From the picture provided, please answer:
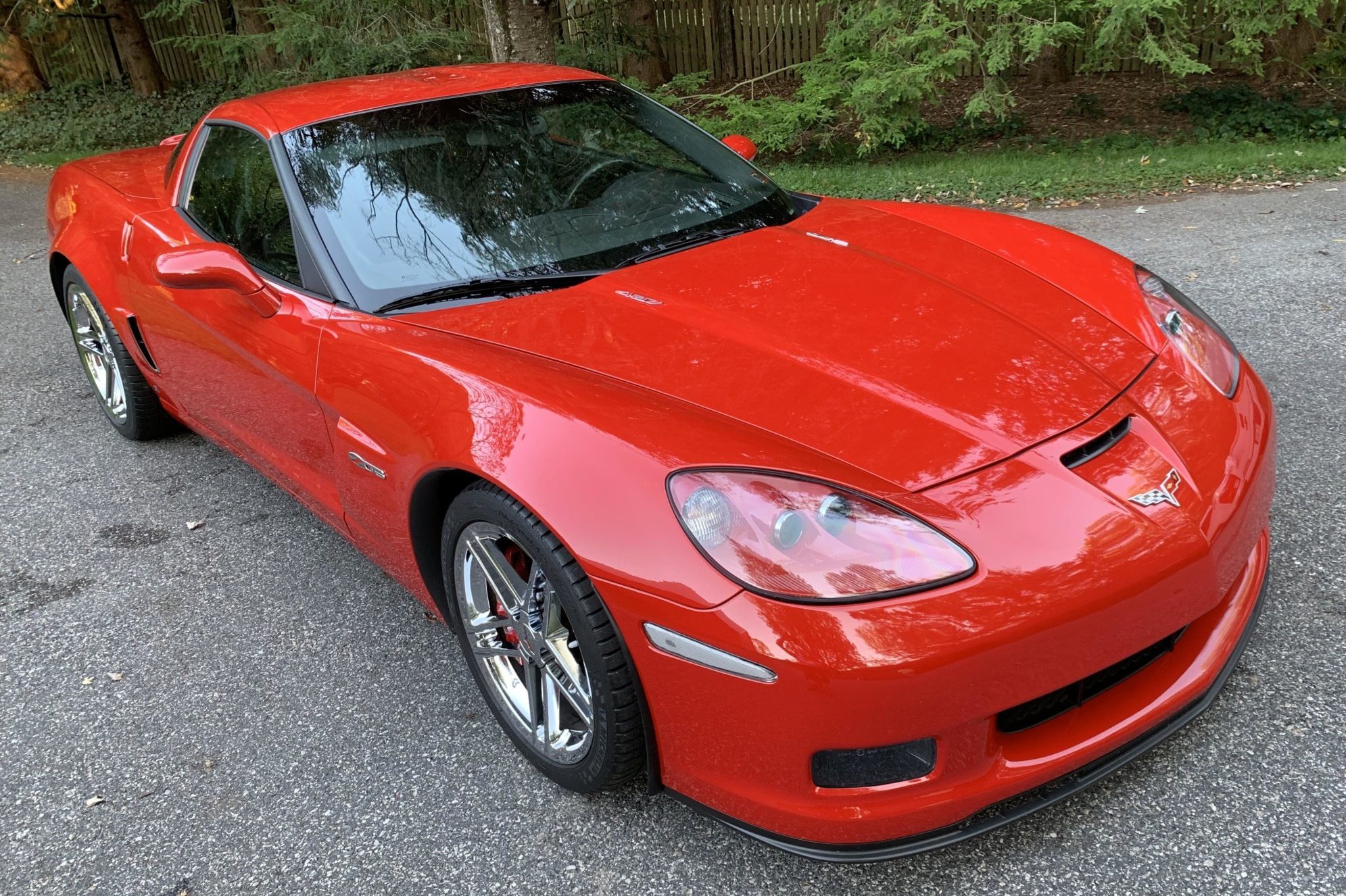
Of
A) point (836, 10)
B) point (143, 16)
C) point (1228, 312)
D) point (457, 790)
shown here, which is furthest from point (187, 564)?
point (143, 16)

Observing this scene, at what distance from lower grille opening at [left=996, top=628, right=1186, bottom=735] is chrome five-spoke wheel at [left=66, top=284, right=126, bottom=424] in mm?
3736

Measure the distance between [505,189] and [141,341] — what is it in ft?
5.95

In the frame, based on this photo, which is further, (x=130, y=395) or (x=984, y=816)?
(x=130, y=395)

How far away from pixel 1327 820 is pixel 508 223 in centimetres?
229

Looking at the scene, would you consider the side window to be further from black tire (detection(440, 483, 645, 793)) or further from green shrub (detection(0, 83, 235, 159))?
green shrub (detection(0, 83, 235, 159))

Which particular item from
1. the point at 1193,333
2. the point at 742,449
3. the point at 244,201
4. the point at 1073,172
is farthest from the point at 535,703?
the point at 1073,172

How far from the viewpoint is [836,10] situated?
8.42 m

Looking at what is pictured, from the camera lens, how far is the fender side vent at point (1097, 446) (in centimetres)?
182

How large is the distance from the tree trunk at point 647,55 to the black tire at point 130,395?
759 centimetres

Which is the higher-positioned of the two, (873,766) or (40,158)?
(40,158)

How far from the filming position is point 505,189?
2.79 m

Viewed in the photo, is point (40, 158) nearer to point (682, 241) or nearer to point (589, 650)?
point (682, 241)

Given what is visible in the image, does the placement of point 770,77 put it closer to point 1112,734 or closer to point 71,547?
point 71,547

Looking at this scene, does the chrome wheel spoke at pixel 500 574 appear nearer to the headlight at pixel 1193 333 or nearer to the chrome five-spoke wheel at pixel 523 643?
the chrome five-spoke wheel at pixel 523 643
